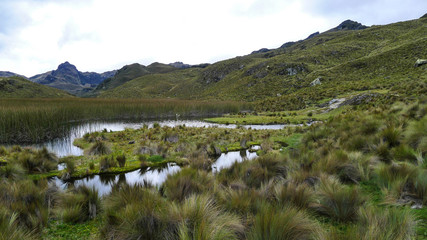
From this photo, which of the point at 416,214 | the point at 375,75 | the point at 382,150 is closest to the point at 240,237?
the point at 416,214

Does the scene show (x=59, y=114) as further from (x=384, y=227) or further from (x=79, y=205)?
(x=384, y=227)

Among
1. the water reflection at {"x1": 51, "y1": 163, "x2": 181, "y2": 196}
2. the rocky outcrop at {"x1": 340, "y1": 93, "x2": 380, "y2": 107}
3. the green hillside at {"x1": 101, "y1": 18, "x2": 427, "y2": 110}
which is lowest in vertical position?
the water reflection at {"x1": 51, "y1": 163, "x2": 181, "y2": 196}

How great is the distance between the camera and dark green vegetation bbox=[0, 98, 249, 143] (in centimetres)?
1667

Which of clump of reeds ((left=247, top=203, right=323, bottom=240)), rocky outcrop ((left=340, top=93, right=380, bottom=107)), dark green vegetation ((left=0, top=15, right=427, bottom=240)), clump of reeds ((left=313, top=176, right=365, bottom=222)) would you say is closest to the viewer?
clump of reeds ((left=247, top=203, right=323, bottom=240))

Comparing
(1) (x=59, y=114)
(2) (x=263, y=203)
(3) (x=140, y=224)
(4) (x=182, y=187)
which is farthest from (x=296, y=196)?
(1) (x=59, y=114)

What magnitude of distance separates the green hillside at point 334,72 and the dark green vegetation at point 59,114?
16.1 metres

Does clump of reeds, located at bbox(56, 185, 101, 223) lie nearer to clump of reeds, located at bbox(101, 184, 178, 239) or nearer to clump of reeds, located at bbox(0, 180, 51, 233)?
clump of reeds, located at bbox(0, 180, 51, 233)

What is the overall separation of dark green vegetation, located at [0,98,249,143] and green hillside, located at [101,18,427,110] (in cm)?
1614

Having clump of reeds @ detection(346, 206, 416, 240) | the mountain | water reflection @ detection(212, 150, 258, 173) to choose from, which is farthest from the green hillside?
the mountain

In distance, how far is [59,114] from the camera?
2202cm

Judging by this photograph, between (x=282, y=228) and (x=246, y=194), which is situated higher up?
(x=282, y=228)

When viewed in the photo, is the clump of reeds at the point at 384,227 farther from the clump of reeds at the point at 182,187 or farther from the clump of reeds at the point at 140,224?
the clump of reeds at the point at 182,187

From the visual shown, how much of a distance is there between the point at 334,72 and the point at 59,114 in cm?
6115

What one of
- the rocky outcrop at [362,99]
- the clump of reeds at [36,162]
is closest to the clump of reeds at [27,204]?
the clump of reeds at [36,162]
